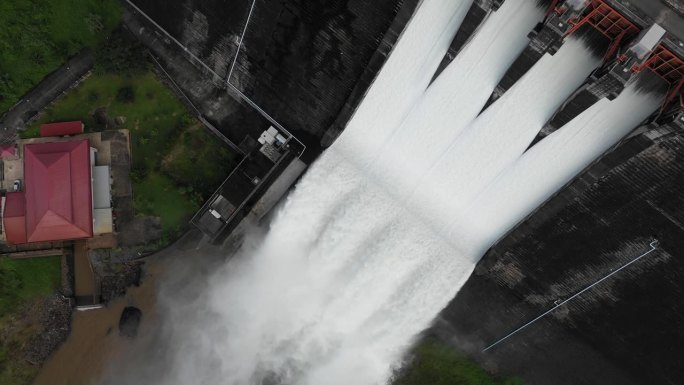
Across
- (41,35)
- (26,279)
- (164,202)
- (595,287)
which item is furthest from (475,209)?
(41,35)

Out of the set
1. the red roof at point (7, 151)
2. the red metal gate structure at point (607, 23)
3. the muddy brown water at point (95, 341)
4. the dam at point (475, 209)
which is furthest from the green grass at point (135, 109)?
the red metal gate structure at point (607, 23)

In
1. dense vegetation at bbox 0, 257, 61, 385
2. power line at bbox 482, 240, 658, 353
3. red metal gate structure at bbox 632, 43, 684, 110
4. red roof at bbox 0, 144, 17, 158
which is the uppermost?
red metal gate structure at bbox 632, 43, 684, 110

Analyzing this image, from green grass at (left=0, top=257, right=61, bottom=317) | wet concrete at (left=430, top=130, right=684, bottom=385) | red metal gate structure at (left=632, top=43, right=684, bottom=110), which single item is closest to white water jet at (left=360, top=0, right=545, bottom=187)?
red metal gate structure at (left=632, top=43, right=684, bottom=110)

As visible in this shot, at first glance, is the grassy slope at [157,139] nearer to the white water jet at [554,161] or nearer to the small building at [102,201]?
the small building at [102,201]

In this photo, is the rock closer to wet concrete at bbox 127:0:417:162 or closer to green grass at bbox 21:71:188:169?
green grass at bbox 21:71:188:169

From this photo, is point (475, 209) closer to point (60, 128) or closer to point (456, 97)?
point (456, 97)

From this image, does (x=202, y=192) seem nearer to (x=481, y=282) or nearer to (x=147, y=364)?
(x=147, y=364)
